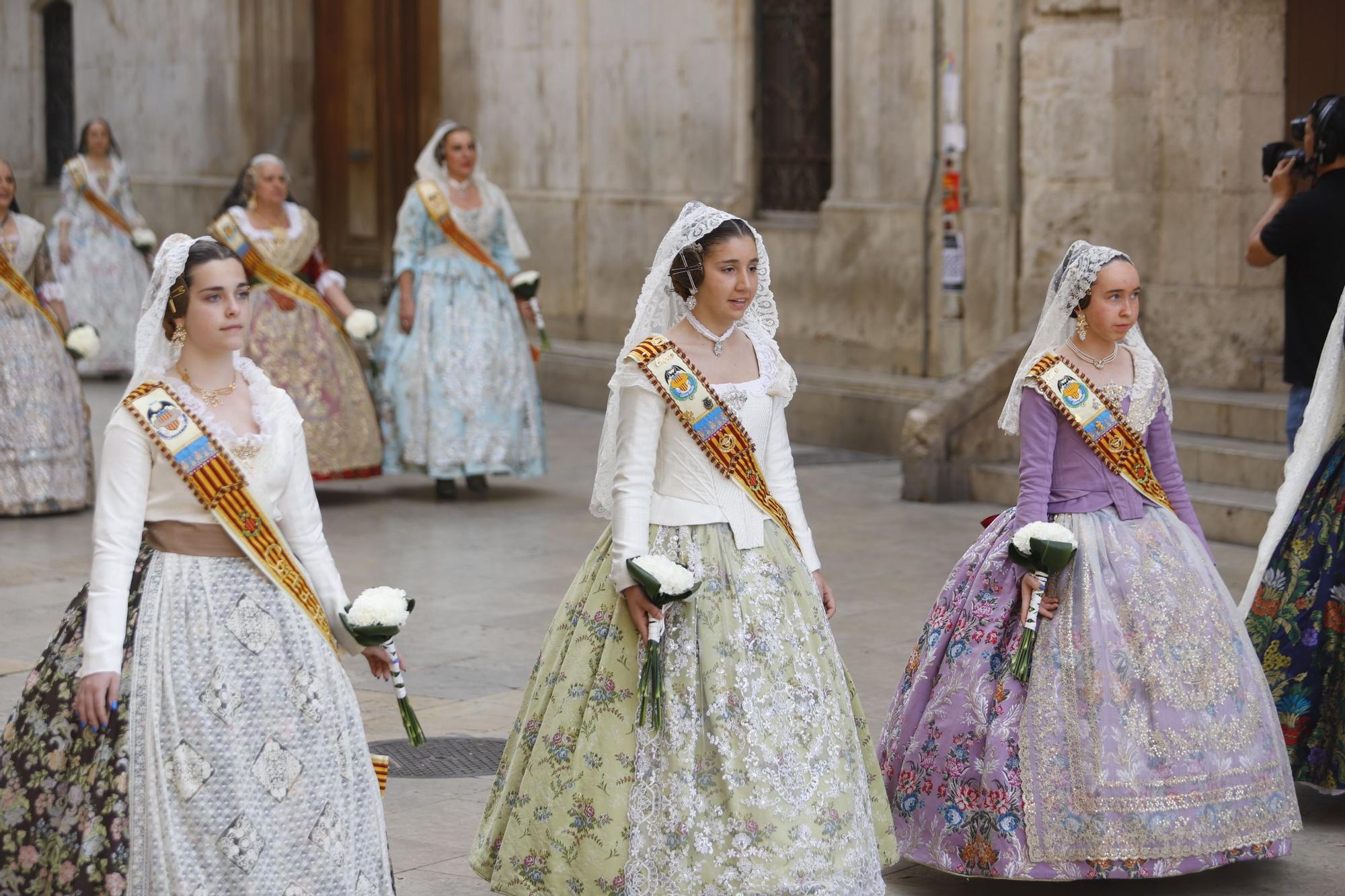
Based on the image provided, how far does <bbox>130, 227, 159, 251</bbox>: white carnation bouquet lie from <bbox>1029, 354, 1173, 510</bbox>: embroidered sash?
11.6m

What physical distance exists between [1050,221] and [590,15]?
5.00 m

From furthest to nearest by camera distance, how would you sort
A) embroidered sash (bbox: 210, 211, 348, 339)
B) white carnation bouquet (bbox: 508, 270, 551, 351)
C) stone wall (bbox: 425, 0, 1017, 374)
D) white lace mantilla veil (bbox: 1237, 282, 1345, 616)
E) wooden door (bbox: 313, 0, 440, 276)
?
wooden door (bbox: 313, 0, 440, 276)
stone wall (bbox: 425, 0, 1017, 374)
white carnation bouquet (bbox: 508, 270, 551, 351)
embroidered sash (bbox: 210, 211, 348, 339)
white lace mantilla veil (bbox: 1237, 282, 1345, 616)

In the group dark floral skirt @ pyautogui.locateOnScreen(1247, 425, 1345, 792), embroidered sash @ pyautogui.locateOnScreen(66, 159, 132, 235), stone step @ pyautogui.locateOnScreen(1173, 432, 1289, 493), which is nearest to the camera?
dark floral skirt @ pyautogui.locateOnScreen(1247, 425, 1345, 792)

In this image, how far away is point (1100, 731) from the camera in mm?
5180

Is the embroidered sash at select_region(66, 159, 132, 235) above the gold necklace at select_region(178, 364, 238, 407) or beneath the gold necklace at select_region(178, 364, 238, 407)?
above

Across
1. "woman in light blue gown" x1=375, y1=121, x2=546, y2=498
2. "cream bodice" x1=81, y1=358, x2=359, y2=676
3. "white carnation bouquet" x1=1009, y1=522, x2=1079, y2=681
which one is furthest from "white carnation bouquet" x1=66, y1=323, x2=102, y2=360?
"white carnation bouquet" x1=1009, y1=522, x2=1079, y2=681

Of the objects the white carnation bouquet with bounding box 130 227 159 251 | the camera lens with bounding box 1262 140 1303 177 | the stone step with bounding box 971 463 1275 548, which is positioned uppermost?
the camera lens with bounding box 1262 140 1303 177

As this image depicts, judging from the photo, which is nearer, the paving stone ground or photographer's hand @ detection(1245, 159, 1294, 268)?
the paving stone ground

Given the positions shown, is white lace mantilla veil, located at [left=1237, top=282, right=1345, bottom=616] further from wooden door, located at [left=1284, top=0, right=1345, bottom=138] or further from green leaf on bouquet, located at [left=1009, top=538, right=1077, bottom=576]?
wooden door, located at [left=1284, top=0, right=1345, bottom=138]

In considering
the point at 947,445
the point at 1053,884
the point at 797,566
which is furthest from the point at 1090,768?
the point at 947,445

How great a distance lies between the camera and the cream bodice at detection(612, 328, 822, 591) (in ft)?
16.1

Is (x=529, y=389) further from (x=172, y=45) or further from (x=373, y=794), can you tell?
(x=172, y=45)

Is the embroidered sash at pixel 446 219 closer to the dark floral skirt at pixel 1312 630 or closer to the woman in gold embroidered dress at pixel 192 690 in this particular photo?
the dark floral skirt at pixel 1312 630

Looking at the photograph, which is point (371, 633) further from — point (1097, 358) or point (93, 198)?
point (93, 198)
